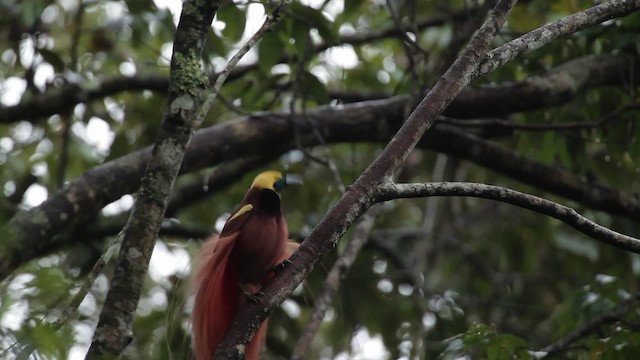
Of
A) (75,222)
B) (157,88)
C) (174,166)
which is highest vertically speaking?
(157,88)

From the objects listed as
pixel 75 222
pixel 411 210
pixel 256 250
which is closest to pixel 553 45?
pixel 256 250

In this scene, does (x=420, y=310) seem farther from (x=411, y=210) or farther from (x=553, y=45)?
(x=411, y=210)

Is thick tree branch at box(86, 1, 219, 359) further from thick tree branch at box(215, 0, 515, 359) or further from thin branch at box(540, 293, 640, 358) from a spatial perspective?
thin branch at box(540, 293, 640, 358)

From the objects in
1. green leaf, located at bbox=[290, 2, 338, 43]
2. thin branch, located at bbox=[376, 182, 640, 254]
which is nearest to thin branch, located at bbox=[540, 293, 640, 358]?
thin branch, located at bbox=[376, 182, 640, 254]

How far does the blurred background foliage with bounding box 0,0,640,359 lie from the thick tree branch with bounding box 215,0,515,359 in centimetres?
105

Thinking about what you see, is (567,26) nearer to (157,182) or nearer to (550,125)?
(157,182)

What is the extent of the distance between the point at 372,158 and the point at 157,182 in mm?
3134

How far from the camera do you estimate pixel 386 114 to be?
4238mm

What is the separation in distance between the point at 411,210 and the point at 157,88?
7.69 ft

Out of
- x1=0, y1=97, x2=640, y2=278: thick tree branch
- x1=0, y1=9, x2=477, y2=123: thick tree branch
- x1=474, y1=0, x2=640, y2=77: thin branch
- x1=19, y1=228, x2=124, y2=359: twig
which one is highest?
x1=0, y1=9, x2=477, y2=123: thick tree branch

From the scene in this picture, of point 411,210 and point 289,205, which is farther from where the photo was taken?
point 411,210

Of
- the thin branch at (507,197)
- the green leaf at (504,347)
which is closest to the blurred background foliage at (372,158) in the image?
the green leaf at (504,347)

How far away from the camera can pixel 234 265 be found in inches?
120

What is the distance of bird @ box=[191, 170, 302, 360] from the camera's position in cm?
295
